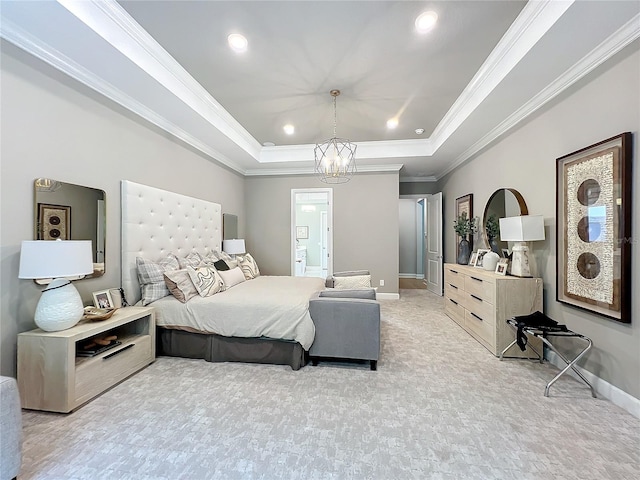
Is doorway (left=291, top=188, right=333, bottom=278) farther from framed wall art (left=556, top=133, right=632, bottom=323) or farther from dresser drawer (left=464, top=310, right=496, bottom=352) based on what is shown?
framed wall art (left=556, top=133, right=632, bottom=323)

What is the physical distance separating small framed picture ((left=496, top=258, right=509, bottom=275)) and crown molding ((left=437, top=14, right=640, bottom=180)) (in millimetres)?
1595

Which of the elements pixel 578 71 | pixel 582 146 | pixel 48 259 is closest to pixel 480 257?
pixel 582 146

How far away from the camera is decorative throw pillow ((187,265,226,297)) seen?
302cm

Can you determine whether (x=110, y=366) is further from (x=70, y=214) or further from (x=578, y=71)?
(x=578, y=71)

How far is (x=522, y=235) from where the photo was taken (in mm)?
2834

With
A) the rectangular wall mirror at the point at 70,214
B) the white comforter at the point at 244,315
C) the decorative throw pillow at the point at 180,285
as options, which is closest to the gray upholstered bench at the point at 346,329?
the white comforter at the point at 244,315

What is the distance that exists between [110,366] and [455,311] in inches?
160

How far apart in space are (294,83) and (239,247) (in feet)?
9.42

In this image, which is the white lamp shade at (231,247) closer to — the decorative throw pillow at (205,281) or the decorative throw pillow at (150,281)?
the decorative throw pillow at (205,281)

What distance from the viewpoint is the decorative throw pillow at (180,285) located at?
289cm

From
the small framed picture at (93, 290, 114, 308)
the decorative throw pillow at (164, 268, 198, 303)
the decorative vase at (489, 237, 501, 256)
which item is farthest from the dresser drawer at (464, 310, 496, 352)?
the small framed picture at (93, 290, 114, 308)

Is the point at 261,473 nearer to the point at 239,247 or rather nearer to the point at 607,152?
the point at 607,152

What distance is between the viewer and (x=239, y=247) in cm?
496

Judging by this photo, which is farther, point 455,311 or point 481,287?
point 455,311
